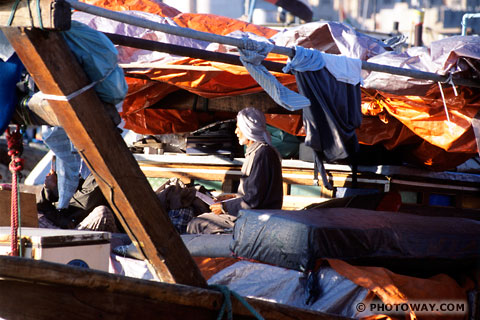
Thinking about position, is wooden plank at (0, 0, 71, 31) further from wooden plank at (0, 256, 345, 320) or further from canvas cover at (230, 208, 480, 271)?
canvas cover at (230, 208, 480, 271)

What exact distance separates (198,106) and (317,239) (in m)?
3.00

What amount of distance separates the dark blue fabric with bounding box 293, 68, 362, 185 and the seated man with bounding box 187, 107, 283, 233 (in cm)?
85

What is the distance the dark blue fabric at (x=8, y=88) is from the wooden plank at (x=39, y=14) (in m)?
0.53

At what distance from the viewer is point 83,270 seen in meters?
2.57

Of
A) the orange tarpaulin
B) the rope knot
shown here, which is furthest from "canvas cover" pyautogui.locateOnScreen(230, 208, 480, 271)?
the rope knot

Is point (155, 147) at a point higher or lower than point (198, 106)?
lower

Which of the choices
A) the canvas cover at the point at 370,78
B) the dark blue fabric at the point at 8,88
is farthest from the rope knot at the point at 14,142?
the canvas cover at the point at 370,78

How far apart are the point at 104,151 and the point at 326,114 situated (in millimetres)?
2108

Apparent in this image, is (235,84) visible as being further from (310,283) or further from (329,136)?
(310,283)

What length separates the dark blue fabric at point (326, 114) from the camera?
14.3 feet

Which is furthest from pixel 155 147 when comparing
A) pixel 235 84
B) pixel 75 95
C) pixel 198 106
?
pixel 75 95

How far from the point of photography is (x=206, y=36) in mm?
3676

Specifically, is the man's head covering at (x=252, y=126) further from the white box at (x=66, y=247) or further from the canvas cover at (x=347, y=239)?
the white box at (x=66, y=247)

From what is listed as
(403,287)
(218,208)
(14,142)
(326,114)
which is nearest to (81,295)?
(14,142)
